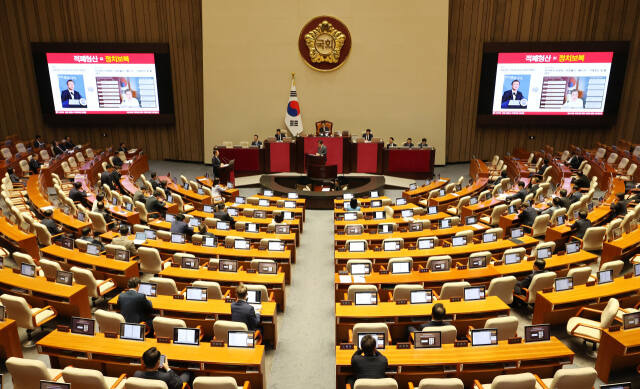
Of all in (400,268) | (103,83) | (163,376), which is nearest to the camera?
(163,376)

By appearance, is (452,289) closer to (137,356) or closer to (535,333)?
(535,333)

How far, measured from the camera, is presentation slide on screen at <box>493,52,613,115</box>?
1756 cm

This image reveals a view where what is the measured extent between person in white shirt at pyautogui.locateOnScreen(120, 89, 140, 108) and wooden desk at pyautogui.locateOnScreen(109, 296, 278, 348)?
14.1 metres

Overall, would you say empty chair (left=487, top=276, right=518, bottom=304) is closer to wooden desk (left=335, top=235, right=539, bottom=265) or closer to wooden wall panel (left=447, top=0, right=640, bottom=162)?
wooden desk (left=335, top=235, right=539, bottom=265)

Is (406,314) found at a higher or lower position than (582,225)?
lower

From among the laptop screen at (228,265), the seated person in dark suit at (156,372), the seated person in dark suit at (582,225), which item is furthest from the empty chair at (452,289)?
the seated person in dark suit at (582,225)

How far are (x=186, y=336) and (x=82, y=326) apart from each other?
1.37 meters

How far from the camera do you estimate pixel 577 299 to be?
6.65m

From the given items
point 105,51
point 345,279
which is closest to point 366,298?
point 345,279

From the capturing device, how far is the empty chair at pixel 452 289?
6843 millimetres

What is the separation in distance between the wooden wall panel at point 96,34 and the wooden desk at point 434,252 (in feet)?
42.8

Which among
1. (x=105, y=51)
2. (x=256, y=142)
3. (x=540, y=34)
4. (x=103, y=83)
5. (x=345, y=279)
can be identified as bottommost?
(x=345, y=279)

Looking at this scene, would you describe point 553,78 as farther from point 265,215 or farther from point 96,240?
point 96,240

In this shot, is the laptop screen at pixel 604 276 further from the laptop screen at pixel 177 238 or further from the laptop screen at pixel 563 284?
the laptop screen at pixel 177 238
